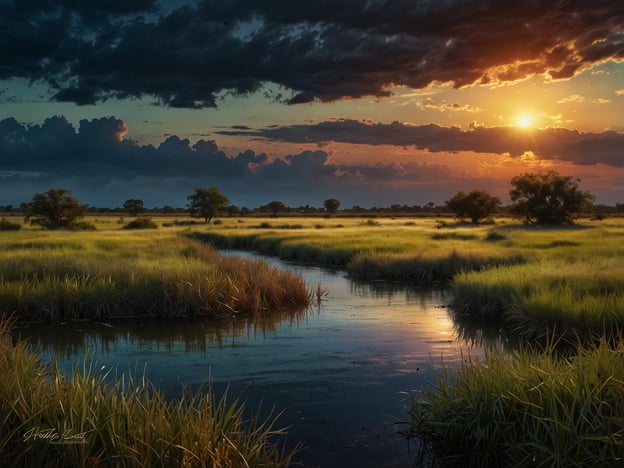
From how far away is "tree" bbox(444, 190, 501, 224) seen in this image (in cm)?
8631

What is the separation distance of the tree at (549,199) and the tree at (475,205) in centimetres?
1619

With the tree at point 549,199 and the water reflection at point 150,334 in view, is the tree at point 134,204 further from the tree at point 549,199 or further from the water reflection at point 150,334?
the water reflection at point 150,334

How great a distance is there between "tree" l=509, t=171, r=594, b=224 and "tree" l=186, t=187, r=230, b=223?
195ft

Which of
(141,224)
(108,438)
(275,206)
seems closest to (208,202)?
(141,224)

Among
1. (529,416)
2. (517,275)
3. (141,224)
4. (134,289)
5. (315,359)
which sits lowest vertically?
(315,359)

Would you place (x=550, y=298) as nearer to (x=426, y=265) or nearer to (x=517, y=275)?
(x=517, y=275)

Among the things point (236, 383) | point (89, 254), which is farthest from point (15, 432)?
point (89, 254)

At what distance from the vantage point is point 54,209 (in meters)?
64.6

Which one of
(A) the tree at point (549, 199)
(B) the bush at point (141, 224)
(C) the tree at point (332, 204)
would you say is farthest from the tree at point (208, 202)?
(C) the tree at point (332, 204)

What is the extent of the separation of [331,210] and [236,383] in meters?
181

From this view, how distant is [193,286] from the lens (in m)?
19.0

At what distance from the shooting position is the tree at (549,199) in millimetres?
65188
